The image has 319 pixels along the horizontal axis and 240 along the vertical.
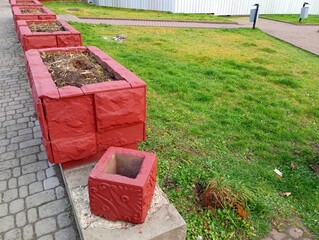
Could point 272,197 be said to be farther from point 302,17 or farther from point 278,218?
point 302,17

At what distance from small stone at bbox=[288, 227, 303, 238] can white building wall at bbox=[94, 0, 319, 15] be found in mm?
15658

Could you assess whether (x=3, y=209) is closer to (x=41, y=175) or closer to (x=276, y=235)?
(x=41, y=175)

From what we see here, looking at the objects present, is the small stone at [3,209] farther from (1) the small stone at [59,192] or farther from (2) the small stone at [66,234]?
(2) the small stone at [66,234]

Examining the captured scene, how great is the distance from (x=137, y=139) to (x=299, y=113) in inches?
132

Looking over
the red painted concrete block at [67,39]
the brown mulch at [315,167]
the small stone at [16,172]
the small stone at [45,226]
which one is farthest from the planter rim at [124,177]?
the red painted concrete block at [67,39]

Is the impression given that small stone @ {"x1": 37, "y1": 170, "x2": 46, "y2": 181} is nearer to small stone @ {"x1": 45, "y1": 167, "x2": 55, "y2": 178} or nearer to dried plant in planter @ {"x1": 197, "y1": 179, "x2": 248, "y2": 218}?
small stone @ {"x1": 45, "y1": 167, "x2": 55, "y2": 178}

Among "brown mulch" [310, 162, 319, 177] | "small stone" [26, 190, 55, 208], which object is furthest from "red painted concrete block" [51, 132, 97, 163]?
"brown mulch" [310, 162, 319, 177]

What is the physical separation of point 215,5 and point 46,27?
556 inches

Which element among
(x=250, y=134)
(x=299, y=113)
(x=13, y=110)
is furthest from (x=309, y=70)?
(x=13, y=110)

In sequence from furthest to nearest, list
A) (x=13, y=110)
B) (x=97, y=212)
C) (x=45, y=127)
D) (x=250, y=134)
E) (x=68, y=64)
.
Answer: (x=13, y=110) → (x=250, y=134) → (x=68, y=64) → (x=45, y=127) → (x=97, y=212)

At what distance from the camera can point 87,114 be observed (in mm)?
2555

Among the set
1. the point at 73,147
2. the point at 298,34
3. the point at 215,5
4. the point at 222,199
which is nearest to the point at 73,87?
the point at 73,147

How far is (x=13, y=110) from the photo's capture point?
4645 millimetres

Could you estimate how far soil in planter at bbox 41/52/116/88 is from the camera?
295 centimetres
